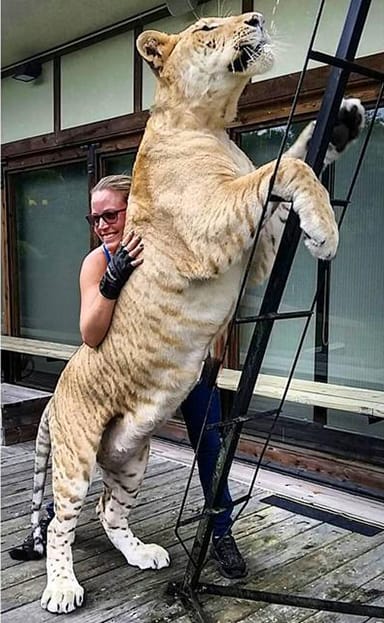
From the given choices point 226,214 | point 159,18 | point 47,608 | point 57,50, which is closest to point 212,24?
point 226,214

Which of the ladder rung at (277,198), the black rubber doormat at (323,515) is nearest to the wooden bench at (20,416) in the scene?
the black rubber doormat at (323,515)

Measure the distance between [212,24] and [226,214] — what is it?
→ 22.7 inches

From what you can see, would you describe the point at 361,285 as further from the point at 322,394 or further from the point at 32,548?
the point at 32,548

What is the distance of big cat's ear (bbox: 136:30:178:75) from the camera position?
6.51ft

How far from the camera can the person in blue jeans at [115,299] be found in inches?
82.7

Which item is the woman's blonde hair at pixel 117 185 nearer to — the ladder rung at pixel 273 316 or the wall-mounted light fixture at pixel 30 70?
the ladder rung at pixel 273 316

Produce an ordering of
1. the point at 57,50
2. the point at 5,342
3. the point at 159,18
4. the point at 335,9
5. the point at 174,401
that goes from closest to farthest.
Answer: the point at 174,401, the point at 335,9, the point at 159,18, the point at 57,50, the point at 5,342

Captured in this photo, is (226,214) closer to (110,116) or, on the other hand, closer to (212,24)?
(212,24)

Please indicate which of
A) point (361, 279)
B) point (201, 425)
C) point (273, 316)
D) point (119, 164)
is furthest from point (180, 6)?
point (273, 316)

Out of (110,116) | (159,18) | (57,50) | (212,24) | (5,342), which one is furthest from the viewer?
(5,342)

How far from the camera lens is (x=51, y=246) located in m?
5.36

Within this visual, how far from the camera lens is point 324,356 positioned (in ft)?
11.9

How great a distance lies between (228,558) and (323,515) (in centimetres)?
72

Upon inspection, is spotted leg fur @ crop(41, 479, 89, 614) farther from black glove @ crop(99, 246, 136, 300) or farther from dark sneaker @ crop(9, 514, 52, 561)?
black glove @ crop(99, 246, 136, 300)
